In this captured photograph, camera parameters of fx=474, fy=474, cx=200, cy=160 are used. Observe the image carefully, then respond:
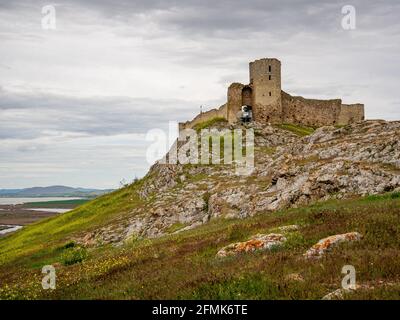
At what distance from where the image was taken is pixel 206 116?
92.2 metres

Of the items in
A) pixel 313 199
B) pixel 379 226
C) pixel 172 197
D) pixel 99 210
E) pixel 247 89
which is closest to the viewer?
pixel 379 226

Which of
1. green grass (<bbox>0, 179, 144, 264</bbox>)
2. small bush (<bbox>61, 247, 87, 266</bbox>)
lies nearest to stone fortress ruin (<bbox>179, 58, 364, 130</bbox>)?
green grass (<bbox>0, 179, 144, 264</bbox>)

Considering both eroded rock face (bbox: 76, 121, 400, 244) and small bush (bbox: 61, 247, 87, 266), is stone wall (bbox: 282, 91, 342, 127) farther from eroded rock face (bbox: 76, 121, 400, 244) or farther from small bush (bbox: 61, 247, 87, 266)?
small bush (bbox: 61, 247, 87, 266)

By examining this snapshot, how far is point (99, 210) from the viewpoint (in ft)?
237

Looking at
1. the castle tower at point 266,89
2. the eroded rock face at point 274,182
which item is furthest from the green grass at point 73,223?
the castle tower at point 266,89

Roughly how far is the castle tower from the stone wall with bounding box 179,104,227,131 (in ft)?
22.0

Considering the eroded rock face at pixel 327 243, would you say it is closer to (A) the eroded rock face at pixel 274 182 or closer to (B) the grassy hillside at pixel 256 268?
(B) the grassy hillside at pixel 256 268

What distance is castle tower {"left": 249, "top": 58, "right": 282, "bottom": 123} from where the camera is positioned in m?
80.8

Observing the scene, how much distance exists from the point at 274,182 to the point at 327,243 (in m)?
28.3

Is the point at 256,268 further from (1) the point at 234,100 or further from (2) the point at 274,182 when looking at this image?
(1) the point at 234,100
